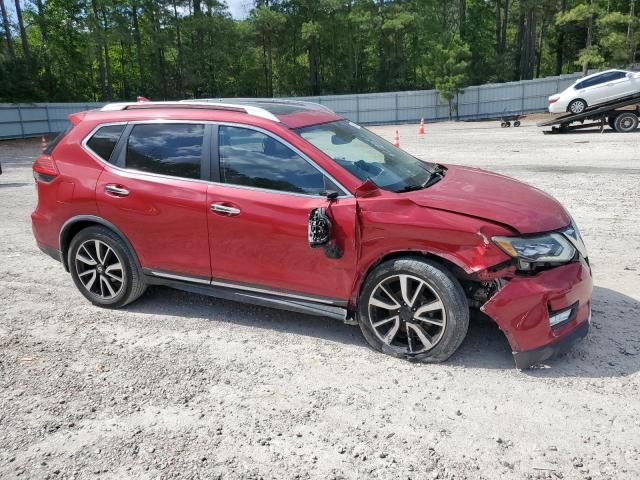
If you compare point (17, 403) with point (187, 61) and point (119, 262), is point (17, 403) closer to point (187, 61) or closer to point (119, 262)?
point (119, 262)

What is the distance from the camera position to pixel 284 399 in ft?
11.4

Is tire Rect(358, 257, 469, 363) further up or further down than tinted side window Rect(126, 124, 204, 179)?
further down

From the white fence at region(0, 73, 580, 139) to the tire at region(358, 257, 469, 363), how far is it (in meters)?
35.6

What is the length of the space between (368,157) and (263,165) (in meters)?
0.86

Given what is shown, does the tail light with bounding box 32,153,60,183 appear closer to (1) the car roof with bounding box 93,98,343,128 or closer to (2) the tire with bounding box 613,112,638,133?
(1) the car roof with bounding box 93,98,343,128

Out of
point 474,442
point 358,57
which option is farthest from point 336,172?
point 358,57

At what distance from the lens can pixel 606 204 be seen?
8.29 m

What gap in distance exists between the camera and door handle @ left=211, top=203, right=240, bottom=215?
165 inches

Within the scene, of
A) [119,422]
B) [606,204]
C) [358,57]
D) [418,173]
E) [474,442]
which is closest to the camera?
[474,442]

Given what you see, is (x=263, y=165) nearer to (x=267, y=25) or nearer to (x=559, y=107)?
(x=559, y=107)

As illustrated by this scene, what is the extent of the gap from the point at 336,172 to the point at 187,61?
45.4m

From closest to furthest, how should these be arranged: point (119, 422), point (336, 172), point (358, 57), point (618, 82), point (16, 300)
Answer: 1. point (119, 422)
2. point (336, 172)
3. point (16, 300)
4. point (618, 82)
5. point (358, 57)

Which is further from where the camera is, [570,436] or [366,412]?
[366,412]

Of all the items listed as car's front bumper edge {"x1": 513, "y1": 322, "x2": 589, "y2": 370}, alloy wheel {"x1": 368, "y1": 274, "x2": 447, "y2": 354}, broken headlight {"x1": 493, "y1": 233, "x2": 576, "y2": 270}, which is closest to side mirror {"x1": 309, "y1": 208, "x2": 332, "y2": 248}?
alloy wheel {"x1": 368, "y1": 274, "x2": 447, "y2": 354}
